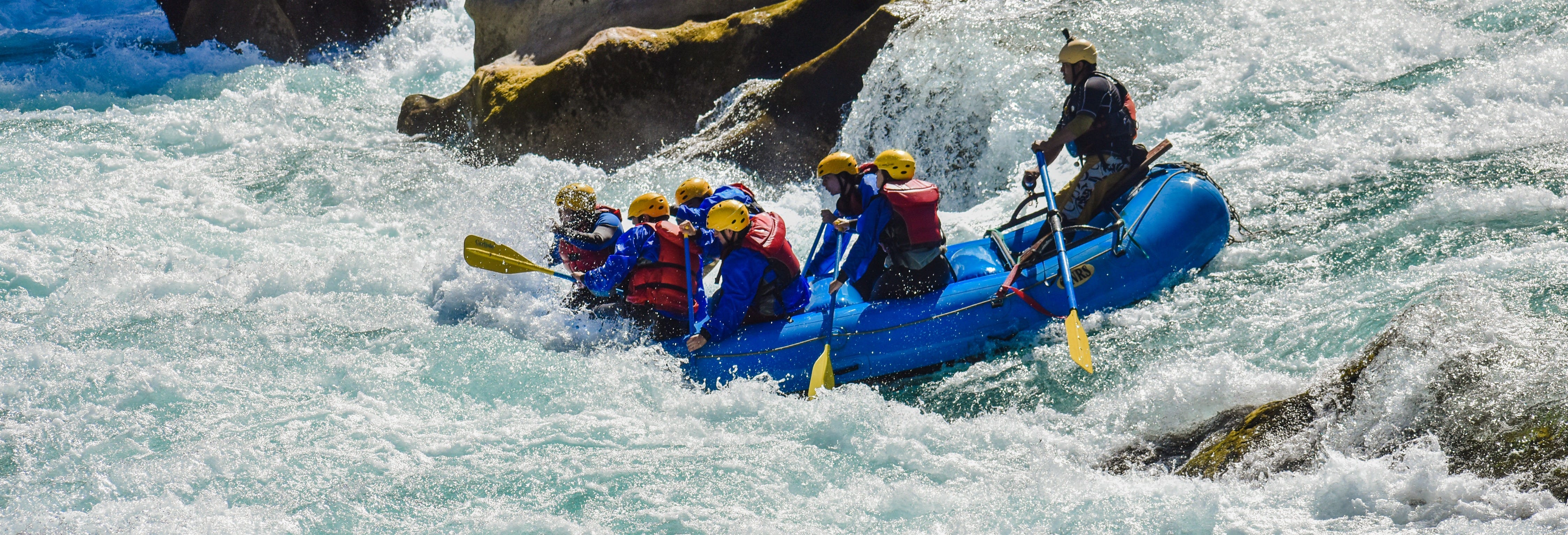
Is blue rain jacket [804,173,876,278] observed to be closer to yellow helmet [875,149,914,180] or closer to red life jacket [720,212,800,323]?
yellow helmet [875,149,914,180]

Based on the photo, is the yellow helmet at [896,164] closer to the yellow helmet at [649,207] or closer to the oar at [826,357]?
the oar at [826,357]

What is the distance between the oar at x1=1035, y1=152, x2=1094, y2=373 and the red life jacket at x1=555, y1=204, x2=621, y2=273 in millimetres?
2587

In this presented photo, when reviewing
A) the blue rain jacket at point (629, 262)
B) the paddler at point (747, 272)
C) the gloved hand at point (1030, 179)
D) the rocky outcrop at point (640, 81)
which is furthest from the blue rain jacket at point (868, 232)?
the rocky outcrop at point (640, 81)

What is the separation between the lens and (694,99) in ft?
33.3

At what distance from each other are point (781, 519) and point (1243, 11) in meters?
7.33

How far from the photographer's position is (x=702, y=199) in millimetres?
6320

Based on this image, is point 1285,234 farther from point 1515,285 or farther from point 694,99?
point 694,99

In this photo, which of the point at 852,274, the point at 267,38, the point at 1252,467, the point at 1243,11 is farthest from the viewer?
the point at 267,38

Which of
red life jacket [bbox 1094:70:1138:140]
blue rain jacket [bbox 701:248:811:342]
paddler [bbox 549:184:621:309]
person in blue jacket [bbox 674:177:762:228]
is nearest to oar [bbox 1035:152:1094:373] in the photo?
red life jacket [bbox 1094:70:1138:140]

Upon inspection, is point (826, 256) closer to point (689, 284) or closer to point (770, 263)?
point (770, 263)

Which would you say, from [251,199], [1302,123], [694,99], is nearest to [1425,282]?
[1302,123]

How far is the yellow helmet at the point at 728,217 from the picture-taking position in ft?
17.5

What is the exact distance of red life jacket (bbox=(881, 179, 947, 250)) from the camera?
5.61 metres

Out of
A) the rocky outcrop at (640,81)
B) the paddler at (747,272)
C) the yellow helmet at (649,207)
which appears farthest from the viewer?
the rocky outcrop at (640,81)
